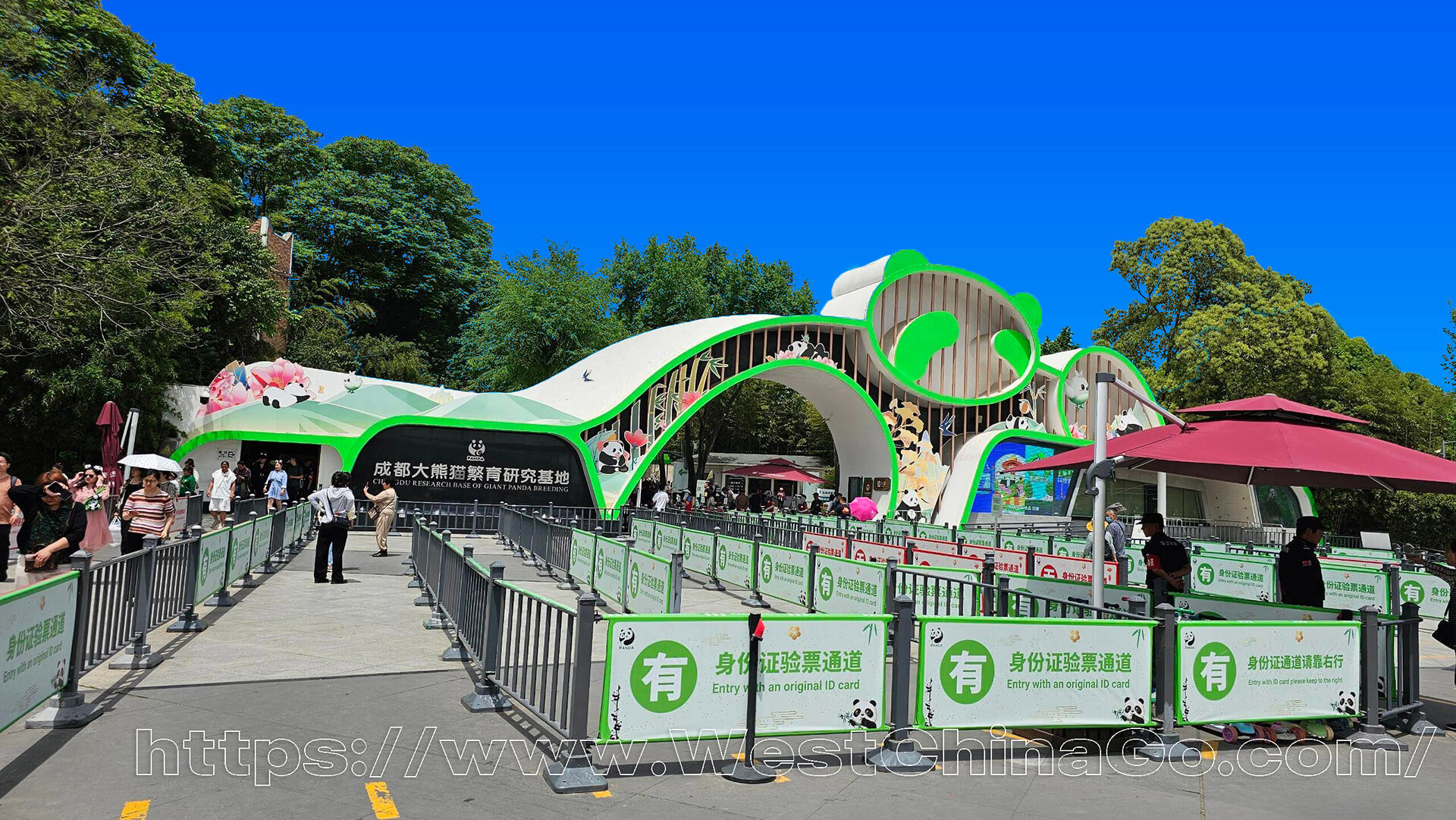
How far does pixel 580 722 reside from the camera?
5.55 metres

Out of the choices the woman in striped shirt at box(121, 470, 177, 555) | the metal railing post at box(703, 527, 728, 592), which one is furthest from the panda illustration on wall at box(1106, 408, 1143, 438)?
the woman in striped shirt at box(121, 470, 177, 555)

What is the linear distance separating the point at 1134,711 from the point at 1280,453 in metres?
2.83

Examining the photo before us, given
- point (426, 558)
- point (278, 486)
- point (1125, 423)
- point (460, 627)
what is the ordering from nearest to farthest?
point (460, 627) < point (426, 558) < point (278, 486) < point (1125, 423)

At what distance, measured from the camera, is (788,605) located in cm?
1328

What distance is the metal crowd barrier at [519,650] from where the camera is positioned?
5.54 m

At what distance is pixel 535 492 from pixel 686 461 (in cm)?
2014

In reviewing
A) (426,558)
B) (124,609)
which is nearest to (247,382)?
(426,558)

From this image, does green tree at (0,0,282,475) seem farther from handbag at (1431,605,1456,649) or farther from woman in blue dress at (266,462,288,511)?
handbag at (1431,605,1456,649)

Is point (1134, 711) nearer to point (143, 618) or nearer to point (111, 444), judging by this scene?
point (143, 618)

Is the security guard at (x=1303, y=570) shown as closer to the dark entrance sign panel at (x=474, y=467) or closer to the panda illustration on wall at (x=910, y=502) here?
the dark entrance sign panel at (x=474, y=467)

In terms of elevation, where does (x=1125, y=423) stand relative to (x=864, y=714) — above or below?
above

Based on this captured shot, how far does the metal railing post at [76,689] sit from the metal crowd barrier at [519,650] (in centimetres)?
252

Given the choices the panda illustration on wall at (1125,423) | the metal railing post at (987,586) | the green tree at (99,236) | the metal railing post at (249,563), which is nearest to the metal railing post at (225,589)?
the metal railing post at (249,563)

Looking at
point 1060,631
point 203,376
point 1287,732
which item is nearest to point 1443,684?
point 1287,732
